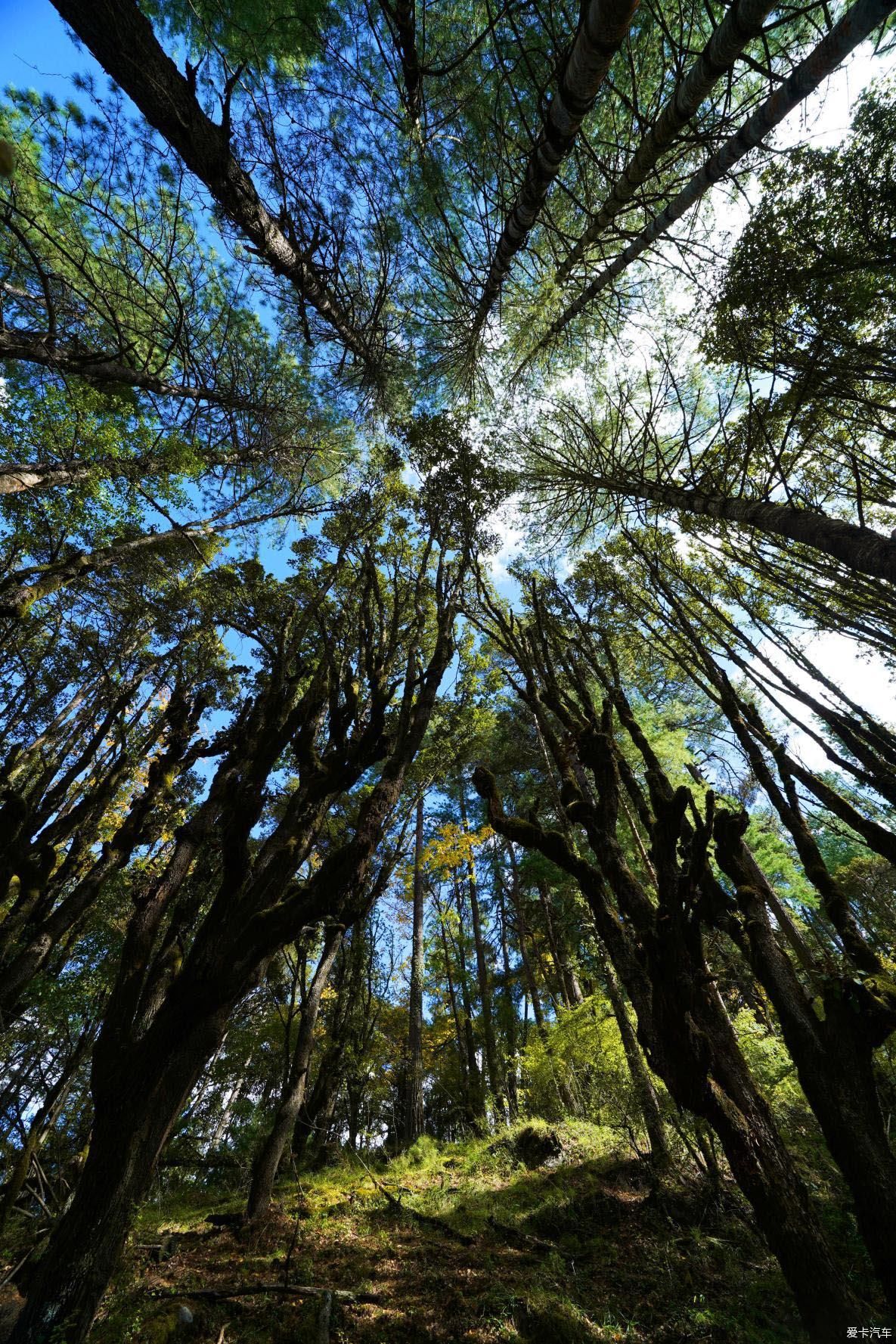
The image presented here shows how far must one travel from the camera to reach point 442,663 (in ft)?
16.0

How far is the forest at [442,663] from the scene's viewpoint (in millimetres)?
3398

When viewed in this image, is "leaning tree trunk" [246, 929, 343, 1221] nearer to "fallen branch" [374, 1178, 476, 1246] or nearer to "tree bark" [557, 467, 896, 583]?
"fallen branch" [374, 1178, 476, 1246]

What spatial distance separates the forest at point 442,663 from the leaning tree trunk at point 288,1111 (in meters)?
0.06

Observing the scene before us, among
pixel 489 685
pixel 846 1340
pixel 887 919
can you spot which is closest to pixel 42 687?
pixel 489 685

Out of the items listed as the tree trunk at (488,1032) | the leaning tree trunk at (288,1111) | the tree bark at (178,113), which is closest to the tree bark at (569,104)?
the tree bark at (178,113)

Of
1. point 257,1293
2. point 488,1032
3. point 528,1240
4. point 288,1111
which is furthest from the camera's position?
point 488,1032

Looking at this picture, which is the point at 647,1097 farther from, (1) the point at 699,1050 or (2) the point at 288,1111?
(1) the point at 699,1050

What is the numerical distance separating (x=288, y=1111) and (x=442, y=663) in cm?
662

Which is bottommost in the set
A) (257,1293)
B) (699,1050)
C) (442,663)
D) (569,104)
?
(257,1293)

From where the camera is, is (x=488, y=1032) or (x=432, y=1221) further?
(x=488, y=1032)

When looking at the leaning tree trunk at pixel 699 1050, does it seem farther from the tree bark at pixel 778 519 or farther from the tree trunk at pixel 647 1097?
the tree trunk at pixel 647 1097

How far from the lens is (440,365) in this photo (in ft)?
30.8

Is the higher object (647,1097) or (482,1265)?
(647,1097)

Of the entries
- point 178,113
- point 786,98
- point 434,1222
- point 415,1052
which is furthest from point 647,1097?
point 178,113
